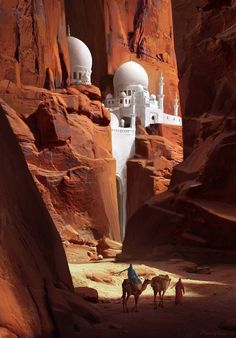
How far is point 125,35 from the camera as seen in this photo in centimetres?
5384

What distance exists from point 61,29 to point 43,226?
2796 cm

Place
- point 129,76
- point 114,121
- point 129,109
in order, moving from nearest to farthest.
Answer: point 114,121
point 129,109
point 129,76

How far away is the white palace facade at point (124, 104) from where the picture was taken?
42.5m

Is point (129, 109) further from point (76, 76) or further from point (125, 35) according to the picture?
point (125, 35)

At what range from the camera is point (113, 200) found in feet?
103

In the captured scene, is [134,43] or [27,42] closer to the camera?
[27,42]

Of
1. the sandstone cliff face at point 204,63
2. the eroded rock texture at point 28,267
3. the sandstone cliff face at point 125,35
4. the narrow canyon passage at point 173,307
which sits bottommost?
the narrow canyon passage at point 173,307

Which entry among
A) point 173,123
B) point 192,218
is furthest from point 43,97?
point 173,123

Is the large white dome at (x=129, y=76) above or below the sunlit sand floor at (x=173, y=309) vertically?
above

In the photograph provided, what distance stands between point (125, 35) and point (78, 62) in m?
10.7

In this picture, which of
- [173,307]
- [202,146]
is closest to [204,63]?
[202,146]

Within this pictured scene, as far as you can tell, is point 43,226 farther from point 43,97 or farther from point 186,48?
point 43,97

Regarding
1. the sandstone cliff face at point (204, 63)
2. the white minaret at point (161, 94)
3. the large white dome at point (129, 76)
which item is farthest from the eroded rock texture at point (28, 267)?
the white minaret at point (161, 94)

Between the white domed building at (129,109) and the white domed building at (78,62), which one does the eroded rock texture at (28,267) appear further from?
the white domed building at (78,62)
